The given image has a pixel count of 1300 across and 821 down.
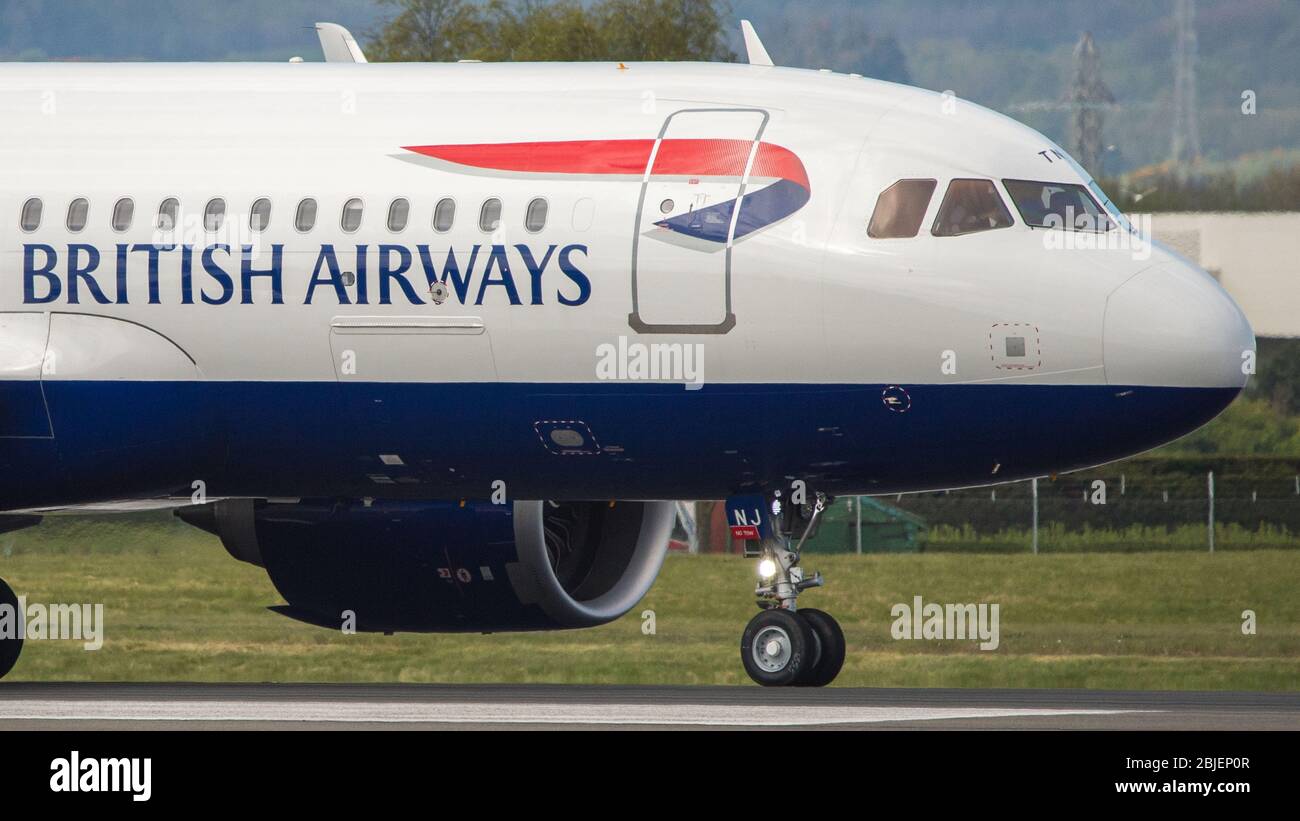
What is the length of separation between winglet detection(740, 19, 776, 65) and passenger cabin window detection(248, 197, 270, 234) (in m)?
4.03

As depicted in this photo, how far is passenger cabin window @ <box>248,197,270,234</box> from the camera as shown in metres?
19.5

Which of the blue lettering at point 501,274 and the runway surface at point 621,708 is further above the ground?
the blue lettering at point 501,274

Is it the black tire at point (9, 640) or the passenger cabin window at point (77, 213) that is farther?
the black tire at point (9, 640)

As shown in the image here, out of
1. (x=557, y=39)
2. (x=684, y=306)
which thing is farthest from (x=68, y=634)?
(x=684, y=306)

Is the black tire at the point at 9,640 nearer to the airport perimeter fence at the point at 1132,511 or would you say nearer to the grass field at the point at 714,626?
the grass field at the point at 714,626

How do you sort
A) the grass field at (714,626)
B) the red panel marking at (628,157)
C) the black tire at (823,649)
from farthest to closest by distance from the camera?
the grass field at (714,626), the black tire at (823,649), the red panel marking at (628,157)

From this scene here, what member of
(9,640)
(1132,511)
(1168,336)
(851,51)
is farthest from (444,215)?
(851,51)

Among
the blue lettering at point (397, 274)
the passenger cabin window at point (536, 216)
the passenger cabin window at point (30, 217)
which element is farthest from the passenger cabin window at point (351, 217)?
the passenger cabin window at point (30, 217)

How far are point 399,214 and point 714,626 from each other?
14320mm

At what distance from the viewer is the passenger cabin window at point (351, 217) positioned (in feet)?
63.3

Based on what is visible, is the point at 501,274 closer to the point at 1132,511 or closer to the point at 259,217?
the point at 259,217

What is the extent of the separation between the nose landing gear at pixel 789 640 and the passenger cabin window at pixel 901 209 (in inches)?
102

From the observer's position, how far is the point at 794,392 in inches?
724

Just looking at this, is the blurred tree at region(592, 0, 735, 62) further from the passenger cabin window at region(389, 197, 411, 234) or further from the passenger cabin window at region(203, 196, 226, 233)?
the passenger cabin window at region(389, 197, 411, 234)
